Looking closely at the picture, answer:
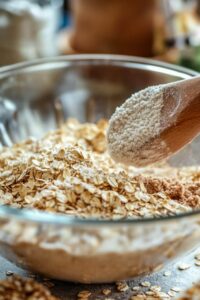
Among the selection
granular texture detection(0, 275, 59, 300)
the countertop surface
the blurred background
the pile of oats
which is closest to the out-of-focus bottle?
the blurred background

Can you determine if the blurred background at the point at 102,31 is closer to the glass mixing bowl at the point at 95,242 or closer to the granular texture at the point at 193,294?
the glass mixing bowl at the point at 95,242

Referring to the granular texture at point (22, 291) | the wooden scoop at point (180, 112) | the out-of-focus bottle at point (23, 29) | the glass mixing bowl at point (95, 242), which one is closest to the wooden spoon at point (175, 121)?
the wooden scoop at point (180, 112)

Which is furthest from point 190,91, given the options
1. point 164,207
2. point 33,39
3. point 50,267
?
point 33,39

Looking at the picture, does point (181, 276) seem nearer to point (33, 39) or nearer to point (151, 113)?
point (151, 113)

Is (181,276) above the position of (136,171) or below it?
below

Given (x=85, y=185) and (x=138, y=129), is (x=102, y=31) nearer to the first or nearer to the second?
(x=138, y=129)

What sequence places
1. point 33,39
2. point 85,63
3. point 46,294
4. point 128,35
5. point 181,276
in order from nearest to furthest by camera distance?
point 46,294 → point 181,276 → point 85,63 → point 33,39 → point 128,35

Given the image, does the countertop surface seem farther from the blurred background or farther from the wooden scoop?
the blurred background
